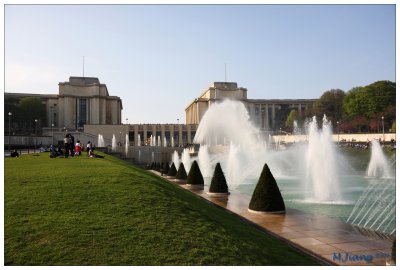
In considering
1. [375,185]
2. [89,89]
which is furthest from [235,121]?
[89,89]

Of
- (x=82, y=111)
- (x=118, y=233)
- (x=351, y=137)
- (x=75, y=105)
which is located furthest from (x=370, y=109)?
(x=75, y=105)

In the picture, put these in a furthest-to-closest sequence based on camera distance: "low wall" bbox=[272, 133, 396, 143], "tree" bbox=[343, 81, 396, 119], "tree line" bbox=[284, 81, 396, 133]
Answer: "tree" bbox=[343, 81, 396, 119]
"tree line" bbox=[284, 81, 396, 133]
"low wall" bbox=[272, 133, 396, 143]

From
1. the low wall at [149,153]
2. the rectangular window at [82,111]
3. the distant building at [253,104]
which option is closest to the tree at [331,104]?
the distant building at [253,104]

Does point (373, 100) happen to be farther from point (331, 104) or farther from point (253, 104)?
point (253, 104)

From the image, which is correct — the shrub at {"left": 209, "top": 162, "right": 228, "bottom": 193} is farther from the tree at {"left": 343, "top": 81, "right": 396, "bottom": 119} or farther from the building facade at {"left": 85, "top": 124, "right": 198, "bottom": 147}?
the building facade at {"left": 85, "top": 124, "right": 198, "bottom": 147}

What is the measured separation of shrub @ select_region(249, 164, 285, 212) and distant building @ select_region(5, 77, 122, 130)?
346 ft

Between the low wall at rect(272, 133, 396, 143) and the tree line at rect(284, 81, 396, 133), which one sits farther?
the tree line at rect(284, 81, 396, 133)

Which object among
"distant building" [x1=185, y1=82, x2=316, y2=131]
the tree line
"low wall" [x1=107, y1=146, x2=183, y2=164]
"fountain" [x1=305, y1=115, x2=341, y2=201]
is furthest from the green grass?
"distant building" [x1=185, y1=82, x2=316, y2=131]

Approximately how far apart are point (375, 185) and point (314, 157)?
27.8 ft

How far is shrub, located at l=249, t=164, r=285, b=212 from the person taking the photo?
40.9 feet

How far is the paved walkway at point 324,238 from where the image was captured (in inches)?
298

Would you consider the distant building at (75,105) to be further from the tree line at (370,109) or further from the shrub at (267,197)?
the shrub at (267,197)

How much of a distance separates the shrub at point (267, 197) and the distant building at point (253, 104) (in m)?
108

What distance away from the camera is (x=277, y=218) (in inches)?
460
